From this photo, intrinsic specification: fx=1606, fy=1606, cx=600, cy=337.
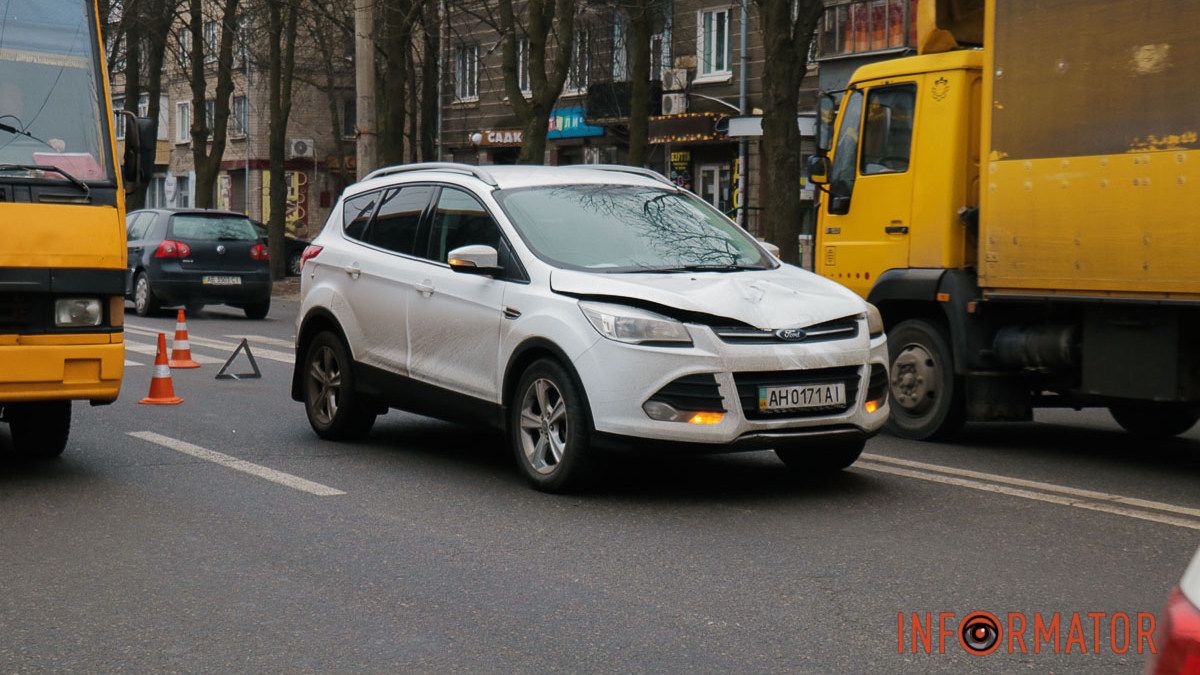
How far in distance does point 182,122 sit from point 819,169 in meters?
63.6

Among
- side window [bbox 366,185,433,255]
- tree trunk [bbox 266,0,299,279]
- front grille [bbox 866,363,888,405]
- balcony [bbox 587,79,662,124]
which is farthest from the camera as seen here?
balcony [bbox 587,79,662,124]

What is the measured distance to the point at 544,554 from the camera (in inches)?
260

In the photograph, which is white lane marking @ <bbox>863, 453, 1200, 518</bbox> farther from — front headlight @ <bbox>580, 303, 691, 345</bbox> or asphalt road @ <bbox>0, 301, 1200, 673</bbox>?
front headlight @ <bbox>580, 303, 691, 345</bbox>

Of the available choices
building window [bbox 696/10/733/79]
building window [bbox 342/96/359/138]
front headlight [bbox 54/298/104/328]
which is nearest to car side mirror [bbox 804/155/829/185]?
front headlight [bbox 54/298/104/328]

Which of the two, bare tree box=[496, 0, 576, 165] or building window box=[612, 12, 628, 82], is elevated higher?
building window box=[612, 12, 628, 82]

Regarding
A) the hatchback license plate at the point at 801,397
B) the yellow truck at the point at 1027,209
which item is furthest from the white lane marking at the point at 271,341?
the hatchback license plate at the point at 801,397

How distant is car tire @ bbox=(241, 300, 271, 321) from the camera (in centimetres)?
2431

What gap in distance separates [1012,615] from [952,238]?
5182 mm

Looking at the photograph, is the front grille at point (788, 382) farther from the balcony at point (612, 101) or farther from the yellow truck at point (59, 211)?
the balcony at point (612, 101)

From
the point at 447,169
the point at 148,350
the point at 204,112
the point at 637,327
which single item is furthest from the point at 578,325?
the point at 204,112

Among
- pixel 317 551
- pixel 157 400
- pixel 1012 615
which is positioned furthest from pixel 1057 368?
pixel 157 400

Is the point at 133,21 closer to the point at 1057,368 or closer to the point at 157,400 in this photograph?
the point at 157,400

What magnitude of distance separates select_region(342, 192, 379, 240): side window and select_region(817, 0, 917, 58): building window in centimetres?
2217

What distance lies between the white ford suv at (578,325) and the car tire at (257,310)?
46.8ft
